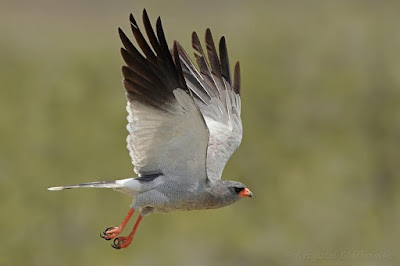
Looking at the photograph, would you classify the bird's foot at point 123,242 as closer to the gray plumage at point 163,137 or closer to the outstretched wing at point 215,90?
the gray plumage at point 163,137

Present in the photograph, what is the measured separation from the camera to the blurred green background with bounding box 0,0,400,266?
2253 cm

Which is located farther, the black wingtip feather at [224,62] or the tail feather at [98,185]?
the black wingtip feather at [224,62]

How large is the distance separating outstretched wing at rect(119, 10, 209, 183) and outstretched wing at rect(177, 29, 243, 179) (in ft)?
5.32

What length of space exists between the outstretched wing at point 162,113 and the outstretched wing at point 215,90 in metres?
1.62

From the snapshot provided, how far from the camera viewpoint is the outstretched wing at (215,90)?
44.0 feet

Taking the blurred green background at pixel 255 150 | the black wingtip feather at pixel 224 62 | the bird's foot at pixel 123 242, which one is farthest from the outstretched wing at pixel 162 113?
the blurred green background at pixel 255 150

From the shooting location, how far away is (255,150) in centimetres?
2444

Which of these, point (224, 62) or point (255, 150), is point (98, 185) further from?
point (255, 150)

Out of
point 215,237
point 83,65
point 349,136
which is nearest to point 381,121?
point 349,136

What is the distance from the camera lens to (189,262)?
2203 cm

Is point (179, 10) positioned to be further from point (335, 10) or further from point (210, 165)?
point (210, 165)

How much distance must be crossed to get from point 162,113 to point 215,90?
2468 millimetres

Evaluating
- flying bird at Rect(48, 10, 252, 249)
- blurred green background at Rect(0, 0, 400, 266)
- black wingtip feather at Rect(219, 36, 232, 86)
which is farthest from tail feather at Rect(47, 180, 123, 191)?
blurred green background at Rect(0, 0, 400, 266)

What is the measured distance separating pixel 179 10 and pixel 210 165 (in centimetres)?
2143
